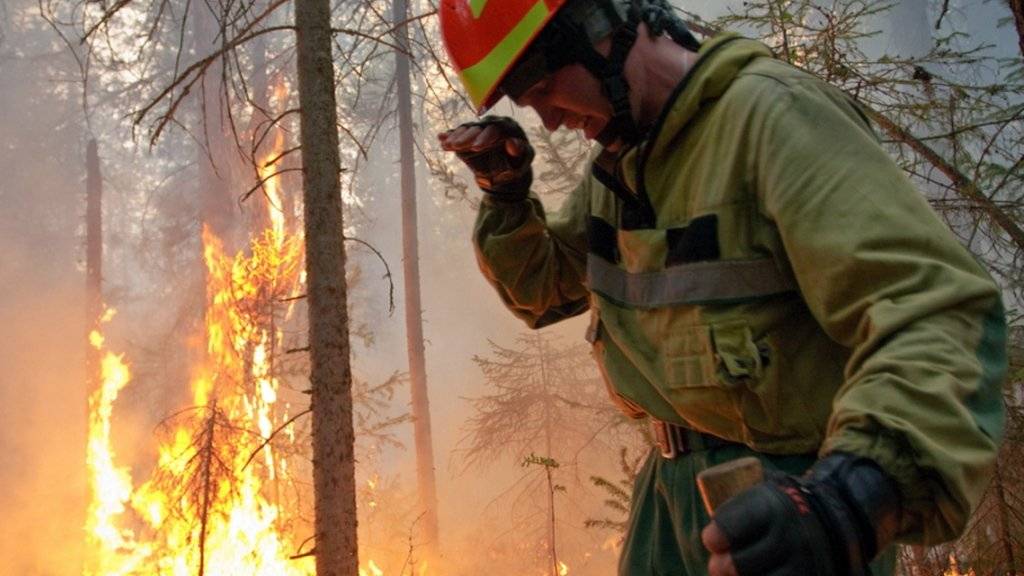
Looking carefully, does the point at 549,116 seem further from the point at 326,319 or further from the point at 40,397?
the point at 40,397

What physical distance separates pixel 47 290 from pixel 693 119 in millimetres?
38315

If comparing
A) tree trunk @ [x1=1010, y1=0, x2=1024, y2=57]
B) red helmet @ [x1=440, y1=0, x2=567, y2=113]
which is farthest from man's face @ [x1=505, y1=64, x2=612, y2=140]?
tree trunk @ [x1=1010, y1=0, x2=1024, y2=57]

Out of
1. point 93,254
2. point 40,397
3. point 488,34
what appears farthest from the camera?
point 40,397

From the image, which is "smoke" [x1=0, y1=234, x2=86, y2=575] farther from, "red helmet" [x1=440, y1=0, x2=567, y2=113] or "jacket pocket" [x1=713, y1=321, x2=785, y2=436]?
"jacket pocket" [x1=713, y1=321, x2=785, y2=436]

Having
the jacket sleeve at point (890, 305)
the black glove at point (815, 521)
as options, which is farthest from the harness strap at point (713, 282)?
the black glove at point (815, 521)

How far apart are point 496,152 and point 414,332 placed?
48.1ft

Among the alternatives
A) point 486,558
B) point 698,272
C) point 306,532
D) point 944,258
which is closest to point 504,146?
point 698,272

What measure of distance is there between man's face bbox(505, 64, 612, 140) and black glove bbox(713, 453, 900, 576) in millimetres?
1110

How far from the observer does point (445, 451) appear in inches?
1483

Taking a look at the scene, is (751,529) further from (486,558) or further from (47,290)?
(47,290)

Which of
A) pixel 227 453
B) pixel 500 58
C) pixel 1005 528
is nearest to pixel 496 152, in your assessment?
pixel 500 58

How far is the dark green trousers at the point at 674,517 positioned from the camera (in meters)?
1.88

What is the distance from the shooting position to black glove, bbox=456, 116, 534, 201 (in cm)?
244

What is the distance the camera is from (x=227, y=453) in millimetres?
11266
